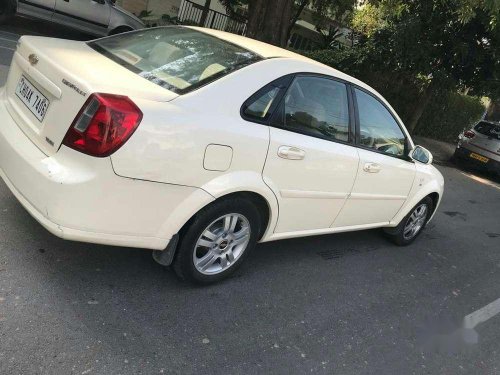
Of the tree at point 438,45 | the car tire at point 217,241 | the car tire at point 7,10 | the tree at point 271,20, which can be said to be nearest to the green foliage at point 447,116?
the tree at point 438,45

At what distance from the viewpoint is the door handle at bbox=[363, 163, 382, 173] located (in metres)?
4.21

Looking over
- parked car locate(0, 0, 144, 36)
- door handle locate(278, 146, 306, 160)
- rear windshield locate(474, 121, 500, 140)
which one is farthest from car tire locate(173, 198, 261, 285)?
rear windshield locate(474, 121, 500, 140)

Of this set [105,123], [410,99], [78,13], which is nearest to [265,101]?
[105,123]

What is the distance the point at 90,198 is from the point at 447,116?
57.7ft

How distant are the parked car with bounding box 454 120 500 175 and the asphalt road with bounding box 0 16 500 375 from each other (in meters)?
8.11

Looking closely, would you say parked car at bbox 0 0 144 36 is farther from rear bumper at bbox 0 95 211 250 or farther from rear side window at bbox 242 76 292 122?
rear side window at bbox 242 76 292 122

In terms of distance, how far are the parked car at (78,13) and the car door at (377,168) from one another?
10.00 meters

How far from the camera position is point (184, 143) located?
9.45ft

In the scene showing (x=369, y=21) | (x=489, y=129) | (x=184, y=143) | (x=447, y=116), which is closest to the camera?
(x=184, y=143)

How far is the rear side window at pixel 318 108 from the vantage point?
140 inches

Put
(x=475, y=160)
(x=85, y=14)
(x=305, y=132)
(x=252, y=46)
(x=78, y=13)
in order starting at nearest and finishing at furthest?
(x=305, y=132) → (x=252, y=46) → (x=78, y=13) → (x=85, y=14) → (x=475, y=160)

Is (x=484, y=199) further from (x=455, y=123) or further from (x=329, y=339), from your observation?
(x=455, y=123)

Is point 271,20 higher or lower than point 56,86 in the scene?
higher

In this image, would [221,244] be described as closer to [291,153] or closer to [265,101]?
[291,153]
